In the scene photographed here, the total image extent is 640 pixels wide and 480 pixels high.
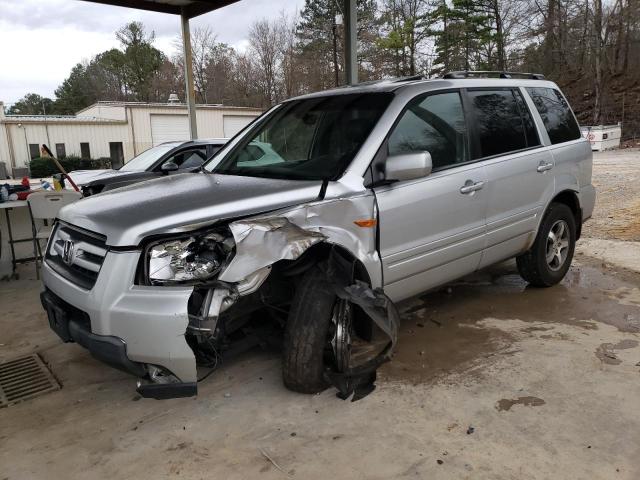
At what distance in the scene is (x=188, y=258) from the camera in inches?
104

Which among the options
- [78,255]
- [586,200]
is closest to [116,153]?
[586,200]

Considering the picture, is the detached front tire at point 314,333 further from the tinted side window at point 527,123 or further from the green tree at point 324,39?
the green tree at point 324,39

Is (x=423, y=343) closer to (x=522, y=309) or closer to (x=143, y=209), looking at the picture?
(x=522, y=309)

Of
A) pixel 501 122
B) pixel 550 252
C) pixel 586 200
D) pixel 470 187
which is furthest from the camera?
pixel 586 200

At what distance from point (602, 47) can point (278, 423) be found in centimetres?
3663

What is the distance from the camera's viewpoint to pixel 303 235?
2840 millimetres

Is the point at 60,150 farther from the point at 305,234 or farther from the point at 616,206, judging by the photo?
the point at 305,234

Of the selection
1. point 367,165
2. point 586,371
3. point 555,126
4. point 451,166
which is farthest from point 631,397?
point 555,126

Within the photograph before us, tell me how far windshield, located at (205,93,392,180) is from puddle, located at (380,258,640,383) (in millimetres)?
1433

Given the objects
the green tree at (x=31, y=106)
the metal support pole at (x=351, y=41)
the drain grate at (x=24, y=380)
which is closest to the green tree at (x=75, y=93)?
the green tree at (x=31, y=106)

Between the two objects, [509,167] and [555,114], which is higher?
[555,114]

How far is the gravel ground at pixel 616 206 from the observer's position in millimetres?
7234

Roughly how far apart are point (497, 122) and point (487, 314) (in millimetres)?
1584

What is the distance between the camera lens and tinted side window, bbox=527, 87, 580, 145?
4.74 m
